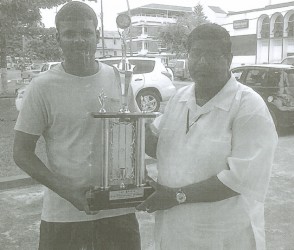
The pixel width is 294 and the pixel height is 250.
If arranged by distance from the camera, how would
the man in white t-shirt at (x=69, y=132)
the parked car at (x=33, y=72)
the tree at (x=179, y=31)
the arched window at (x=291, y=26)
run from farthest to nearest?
the tree at (x=179, y=31) < the arched window at (x=291, y=26) < the parked car at (x=33, y=72) < the man in white t-shirt at (x=69, y=132)

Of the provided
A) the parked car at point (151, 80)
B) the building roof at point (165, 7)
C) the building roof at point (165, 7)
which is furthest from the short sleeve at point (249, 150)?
the building roof at point (165, 7)

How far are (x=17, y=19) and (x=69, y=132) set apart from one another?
13692 millimetres

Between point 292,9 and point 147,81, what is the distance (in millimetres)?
26467

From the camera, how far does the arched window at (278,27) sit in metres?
36.8

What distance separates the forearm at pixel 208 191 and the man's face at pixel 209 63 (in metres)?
0.41

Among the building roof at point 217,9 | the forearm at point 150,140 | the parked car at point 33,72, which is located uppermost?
the building roof at point 217,9

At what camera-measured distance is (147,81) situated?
12.6 metres

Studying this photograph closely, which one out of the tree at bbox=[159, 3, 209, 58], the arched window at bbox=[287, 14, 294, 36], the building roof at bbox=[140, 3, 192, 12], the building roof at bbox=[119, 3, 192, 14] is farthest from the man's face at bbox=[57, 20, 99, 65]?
the building roof at bbox=[140, 3, 192, 12]

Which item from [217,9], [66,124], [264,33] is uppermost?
[217,9]

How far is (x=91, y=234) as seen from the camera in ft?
6.77

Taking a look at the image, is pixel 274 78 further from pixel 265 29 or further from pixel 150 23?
pixel 150 23

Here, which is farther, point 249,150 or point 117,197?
point 117,197

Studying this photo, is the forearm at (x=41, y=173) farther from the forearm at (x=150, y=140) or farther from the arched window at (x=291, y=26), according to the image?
the arched window at (x=291, y=26)

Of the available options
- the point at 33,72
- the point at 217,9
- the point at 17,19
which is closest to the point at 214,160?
the point at 17,19
